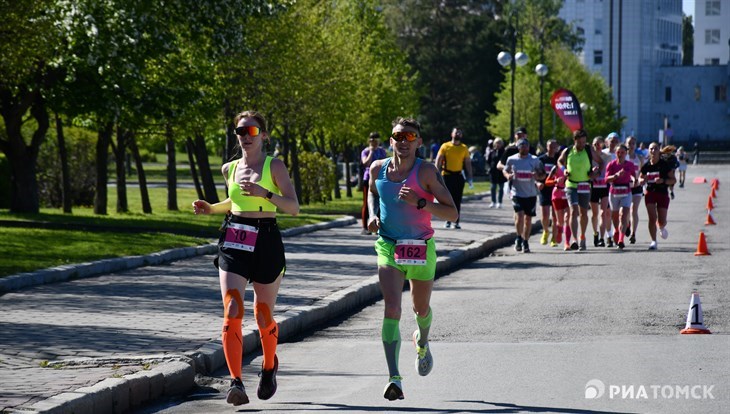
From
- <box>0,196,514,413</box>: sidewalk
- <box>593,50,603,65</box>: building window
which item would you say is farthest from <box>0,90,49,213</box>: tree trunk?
<box>593,50,603,65</box>: building window

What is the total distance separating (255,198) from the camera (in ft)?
27.8

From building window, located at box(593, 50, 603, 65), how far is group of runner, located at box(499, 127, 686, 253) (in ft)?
455

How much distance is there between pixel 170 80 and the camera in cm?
2766

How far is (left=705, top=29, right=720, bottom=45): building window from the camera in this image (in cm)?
15450

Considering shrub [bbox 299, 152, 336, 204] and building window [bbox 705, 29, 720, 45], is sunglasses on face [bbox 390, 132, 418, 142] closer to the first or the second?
shrub [bbox 299, 152, 336, 204]

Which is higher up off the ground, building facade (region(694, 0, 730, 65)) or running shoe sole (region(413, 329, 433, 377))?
building facade (region(694, 0, 730, 65))

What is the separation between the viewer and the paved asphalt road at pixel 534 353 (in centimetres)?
815

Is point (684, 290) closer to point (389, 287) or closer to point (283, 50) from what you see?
point (389, 287)

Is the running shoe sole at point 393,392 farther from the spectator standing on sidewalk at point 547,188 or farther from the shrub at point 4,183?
the shrub at point 4,183

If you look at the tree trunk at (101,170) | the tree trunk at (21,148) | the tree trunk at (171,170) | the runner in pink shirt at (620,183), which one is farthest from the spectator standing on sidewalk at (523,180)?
the tree trunk at (171,170)

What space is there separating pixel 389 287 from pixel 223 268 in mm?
1071

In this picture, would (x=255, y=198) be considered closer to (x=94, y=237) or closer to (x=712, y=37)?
(x=94, y=237)

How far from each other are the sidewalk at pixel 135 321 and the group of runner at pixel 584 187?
4.74 feet

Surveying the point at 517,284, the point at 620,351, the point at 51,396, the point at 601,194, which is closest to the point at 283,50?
the point at 601,194
